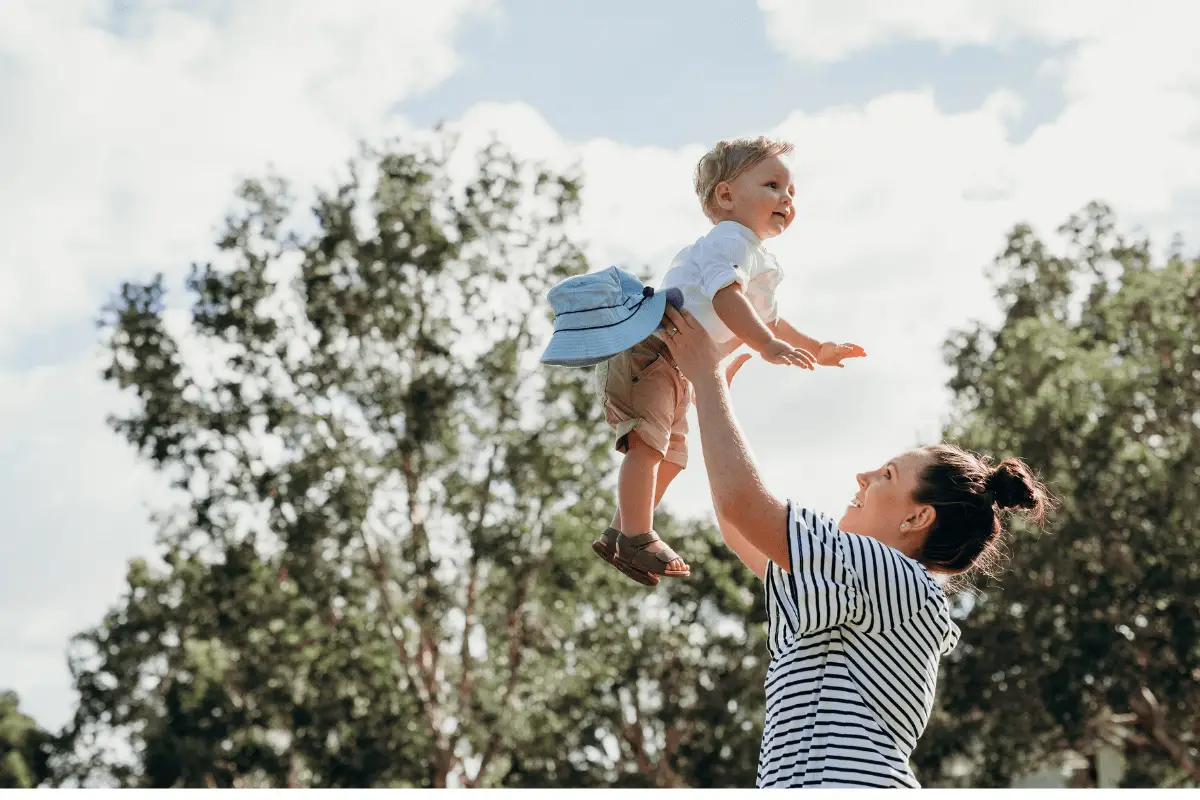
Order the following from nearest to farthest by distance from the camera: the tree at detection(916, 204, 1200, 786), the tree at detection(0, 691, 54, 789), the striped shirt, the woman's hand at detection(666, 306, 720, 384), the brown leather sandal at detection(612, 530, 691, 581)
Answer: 1. the striped shirt
2. the woman's hand at detection(666, 306, 720, 384)
3. the brown leather sandal at detection(612, 530, 691, 581)
4. the tree at detection(916, 204, 1200, 786)
5. the tree at detection(0, 691, 54, 789)

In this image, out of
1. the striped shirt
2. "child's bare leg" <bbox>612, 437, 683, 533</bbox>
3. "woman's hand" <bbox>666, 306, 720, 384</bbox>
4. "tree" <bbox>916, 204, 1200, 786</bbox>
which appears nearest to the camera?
the striped shirt

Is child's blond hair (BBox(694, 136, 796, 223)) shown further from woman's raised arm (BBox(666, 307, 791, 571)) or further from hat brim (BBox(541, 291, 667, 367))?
woman's raised arm (BBox(666, 307, 791, 571))

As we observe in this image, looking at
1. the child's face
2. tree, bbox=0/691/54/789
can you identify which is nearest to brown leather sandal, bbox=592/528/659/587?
the child's face

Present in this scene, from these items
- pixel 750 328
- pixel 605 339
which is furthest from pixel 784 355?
pixel 605 339

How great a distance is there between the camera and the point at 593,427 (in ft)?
71.8

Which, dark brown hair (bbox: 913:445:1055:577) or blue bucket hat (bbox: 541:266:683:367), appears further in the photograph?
blue bucket hat (bbox: 541:266:683:367)

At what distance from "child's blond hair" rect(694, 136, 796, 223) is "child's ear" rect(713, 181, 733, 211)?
0.06 feet

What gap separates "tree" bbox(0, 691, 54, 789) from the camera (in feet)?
109

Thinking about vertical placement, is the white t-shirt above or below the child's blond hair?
below

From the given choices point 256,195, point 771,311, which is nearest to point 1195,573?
point 256,195

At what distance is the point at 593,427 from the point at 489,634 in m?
3.89

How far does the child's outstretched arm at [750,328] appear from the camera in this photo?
3182 millimetres
